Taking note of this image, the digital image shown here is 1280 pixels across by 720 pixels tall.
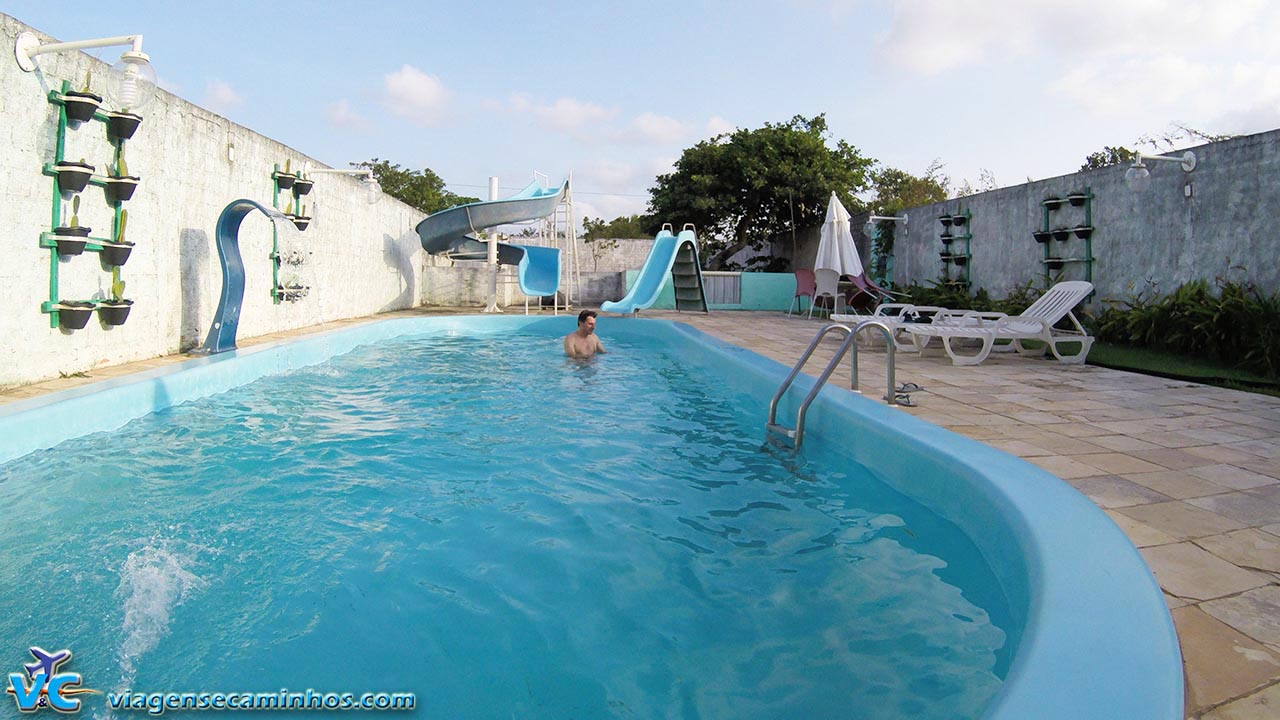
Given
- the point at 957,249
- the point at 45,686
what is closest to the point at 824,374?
the point at 45,686

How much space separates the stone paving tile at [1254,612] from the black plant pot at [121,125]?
646 cm

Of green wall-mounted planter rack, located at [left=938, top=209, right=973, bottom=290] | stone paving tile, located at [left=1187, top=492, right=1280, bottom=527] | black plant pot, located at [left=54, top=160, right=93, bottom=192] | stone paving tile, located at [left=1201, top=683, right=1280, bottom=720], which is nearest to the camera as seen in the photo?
stone paving tile, located at [left=1201, top=683, right=1280, bottom=720]

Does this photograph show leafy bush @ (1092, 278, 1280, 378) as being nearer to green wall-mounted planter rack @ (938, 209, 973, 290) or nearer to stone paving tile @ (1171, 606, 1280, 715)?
green wall-mounted planter rack @ (938, 209, 973, 290)

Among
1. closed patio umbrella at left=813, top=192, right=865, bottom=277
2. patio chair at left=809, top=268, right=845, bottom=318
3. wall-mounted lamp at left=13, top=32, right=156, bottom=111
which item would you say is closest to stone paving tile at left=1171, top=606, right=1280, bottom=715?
wall-mounted lamp at left=13, top=32, right=156, bottom=111

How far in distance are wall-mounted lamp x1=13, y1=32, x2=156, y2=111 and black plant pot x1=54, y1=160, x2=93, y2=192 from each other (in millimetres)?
580

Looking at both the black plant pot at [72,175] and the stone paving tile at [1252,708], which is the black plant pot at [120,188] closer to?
the black plant pot at [72,175]

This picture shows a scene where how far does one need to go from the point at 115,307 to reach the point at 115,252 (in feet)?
1.33

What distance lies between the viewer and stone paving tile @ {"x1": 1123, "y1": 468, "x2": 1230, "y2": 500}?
92.2 inches

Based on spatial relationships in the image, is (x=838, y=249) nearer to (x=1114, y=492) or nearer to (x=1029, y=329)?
(x=1029, y=329)

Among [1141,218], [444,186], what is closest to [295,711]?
[1141,218]

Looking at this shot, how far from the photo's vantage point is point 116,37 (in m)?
3.71

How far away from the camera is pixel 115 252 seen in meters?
4.85

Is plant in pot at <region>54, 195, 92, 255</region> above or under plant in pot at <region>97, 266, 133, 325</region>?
above

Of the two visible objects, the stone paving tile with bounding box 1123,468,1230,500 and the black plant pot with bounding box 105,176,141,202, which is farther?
the black plant pot with bounding box 105,176,141,202
